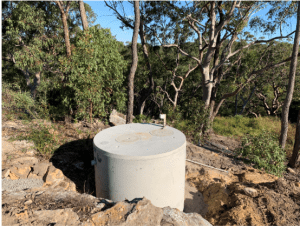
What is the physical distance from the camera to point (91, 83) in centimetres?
627

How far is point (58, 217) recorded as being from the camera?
2.23 m

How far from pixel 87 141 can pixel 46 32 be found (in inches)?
373

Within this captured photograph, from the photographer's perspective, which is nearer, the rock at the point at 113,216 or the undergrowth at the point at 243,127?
the rock at the point at 113,216

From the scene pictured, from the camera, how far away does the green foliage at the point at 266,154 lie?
6.34 metres

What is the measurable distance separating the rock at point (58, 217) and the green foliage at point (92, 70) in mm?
4457

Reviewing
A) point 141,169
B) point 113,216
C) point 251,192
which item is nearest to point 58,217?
point 113,216

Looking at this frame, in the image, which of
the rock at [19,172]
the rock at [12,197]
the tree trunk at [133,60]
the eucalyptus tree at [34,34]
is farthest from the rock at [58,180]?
the eucalyptus tree at [34,34]

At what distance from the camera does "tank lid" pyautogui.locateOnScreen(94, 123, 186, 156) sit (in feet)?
11.5

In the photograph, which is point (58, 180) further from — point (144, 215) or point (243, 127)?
point (243, 127)

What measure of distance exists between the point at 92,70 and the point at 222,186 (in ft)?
18.8

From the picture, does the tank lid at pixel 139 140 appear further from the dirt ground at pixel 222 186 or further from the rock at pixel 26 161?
the rock at pixel 26 161

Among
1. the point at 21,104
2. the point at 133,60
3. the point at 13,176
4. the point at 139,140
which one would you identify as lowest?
the point at 13,176

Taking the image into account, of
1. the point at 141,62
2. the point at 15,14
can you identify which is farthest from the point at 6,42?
the point at 141,62

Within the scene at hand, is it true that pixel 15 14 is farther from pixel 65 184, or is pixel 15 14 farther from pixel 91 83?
pixel 65 184
